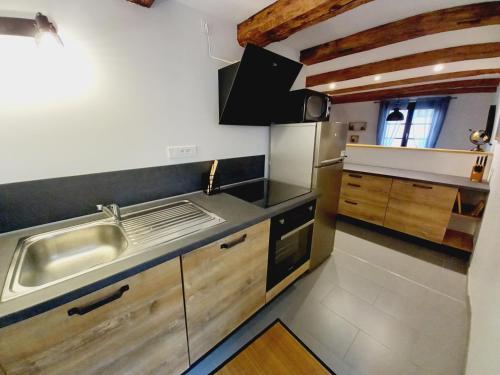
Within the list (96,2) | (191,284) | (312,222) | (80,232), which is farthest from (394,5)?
(80,232)

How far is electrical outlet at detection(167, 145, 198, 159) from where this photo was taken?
4.69 ft

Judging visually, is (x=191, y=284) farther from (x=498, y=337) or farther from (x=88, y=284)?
(x=498, y=337)

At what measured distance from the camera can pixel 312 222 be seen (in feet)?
5.72

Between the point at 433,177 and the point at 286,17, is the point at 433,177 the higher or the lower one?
the lower one

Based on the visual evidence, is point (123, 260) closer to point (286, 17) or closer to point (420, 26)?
point (286, 17)

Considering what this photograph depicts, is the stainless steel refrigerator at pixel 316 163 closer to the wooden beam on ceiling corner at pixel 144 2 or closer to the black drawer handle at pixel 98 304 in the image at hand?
the wooden beam on ceiling corner at pixel 144 2

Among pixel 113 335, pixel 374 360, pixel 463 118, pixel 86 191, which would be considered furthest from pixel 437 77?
pixel 113 335

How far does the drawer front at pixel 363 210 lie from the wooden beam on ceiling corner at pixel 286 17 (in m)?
2.28

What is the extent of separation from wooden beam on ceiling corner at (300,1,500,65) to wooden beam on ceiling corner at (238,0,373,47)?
740mm

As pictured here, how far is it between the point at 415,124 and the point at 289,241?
6375 mm

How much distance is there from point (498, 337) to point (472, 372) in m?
0.37

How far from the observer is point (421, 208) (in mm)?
2365

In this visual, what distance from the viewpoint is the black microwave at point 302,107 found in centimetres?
166

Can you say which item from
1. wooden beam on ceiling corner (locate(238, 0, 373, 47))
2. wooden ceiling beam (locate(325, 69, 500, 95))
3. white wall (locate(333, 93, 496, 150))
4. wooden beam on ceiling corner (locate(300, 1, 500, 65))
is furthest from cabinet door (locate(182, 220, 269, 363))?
white wall (locate(333, 93, 496, 150))
